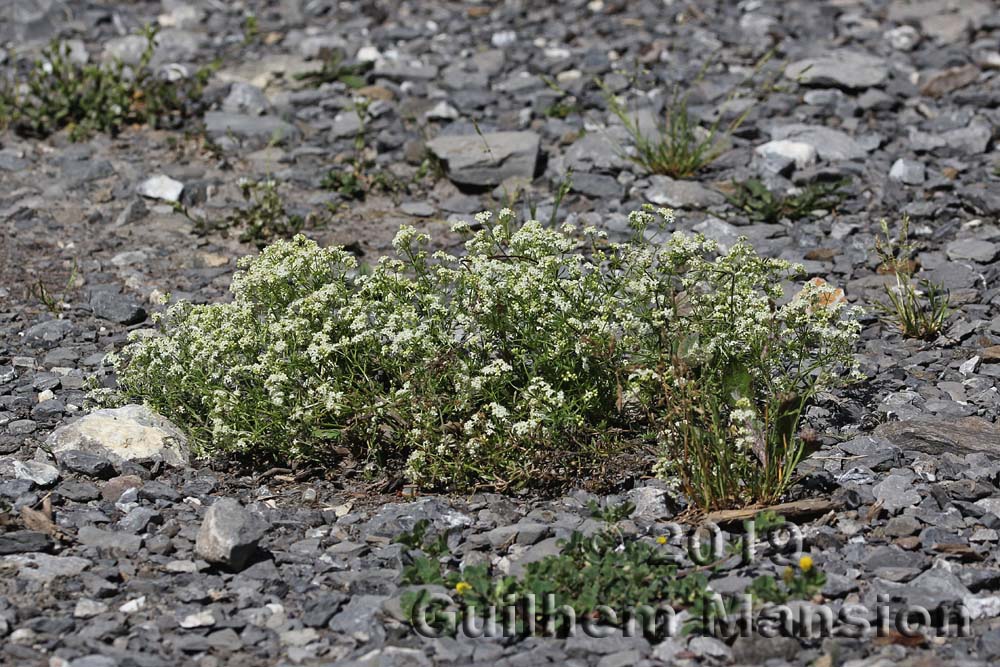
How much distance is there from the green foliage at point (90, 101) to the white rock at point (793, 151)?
4.25m

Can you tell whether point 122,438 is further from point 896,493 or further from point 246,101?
point 246,101

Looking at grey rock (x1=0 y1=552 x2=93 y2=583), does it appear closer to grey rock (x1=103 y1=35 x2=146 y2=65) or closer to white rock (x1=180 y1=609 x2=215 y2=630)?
white rock (x1=180 y1=609 x2=215 y2=630)

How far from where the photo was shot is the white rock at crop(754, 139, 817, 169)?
25.0 feet

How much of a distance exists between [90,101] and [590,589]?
21.4 ft

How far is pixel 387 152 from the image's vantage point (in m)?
8.23

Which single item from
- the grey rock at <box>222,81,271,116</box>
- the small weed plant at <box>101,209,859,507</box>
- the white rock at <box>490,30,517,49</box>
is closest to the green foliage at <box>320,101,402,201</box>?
the grey rock at <box>222,81,271,116</box>

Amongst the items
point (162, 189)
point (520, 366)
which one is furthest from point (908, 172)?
point (162, 189)

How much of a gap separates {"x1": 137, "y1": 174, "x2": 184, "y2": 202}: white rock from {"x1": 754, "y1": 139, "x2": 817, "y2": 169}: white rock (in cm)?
380

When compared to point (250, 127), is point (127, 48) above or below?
above

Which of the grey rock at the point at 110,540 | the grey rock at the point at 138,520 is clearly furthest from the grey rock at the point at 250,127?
the grey rock at the point at 110,540

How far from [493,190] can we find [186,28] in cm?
488

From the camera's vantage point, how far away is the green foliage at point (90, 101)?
28.1ft

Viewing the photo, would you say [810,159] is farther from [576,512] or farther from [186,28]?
[186,28]

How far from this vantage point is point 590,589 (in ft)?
12.2
